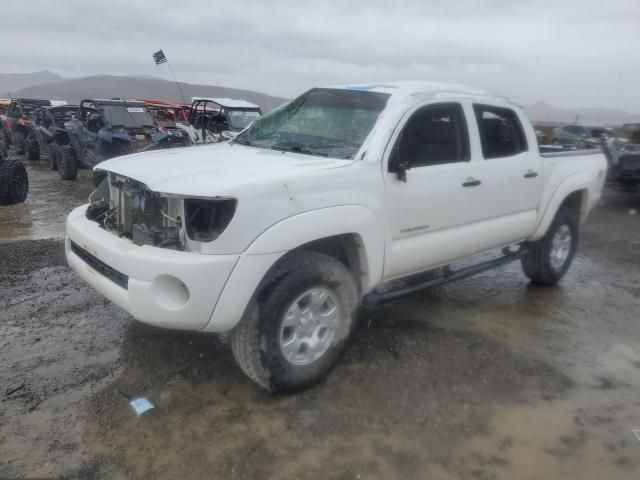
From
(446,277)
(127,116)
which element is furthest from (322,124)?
(127,116)

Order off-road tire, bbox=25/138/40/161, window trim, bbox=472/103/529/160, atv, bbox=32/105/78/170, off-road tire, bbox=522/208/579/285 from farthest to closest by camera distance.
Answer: off-road tire, bbox=25/138/40/161 < atv, bbox=32/105/78/170 < off-road tire, bbox=522/208/579/285 < window trim, bbox=472/103/529/160

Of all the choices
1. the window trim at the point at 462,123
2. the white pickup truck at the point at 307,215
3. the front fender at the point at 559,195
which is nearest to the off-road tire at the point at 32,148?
the white pickup truck at the point at 307,215

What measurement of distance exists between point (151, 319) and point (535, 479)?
2.04 m

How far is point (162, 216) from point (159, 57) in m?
13.5

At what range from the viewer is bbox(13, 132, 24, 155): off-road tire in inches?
602

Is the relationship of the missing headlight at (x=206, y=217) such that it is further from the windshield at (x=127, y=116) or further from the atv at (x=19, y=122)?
the atv at (x=19, y=122)

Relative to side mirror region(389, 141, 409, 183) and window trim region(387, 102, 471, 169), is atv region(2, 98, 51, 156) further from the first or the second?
side mirror region(389, 141, 409, 183)

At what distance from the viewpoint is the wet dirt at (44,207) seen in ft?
22.5

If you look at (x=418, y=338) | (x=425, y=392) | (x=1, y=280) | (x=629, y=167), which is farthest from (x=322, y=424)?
(x=629, y=167)

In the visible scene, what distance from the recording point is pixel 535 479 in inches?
101

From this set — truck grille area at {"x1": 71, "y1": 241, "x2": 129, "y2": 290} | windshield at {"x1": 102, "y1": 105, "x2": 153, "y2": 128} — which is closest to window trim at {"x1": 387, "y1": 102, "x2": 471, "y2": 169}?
truck grille area at {"x1": 71, "y1": 241, "x2": 129, "y2": 290}

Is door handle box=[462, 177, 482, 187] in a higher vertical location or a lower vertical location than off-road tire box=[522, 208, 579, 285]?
higher

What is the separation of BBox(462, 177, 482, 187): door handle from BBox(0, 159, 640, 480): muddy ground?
115 cm

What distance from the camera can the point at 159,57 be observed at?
15055 mm
